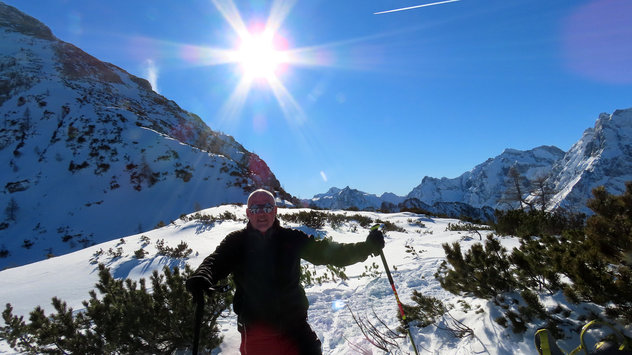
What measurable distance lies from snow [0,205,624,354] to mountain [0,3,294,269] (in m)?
15.4

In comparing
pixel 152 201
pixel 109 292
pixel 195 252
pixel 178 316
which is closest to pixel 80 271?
pixel 195 252

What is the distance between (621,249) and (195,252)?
32.7 ft

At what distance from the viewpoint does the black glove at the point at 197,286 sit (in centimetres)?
228

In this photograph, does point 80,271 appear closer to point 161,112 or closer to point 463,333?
point 463,333

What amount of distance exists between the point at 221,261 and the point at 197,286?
0.38m

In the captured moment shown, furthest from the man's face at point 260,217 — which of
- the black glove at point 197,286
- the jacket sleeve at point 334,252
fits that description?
the black glove at point 197,286

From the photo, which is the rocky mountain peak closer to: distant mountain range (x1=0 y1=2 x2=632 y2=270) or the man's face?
distant mountain range (x1=0 y1=2 x2=632 y2=270)

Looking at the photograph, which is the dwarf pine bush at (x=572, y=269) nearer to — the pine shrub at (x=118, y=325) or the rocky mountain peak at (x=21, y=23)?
the pine shrub at (x=118, y=325)

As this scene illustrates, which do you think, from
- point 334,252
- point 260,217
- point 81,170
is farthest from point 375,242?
point 81,170

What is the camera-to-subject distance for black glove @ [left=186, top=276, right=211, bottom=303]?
7.48 ft

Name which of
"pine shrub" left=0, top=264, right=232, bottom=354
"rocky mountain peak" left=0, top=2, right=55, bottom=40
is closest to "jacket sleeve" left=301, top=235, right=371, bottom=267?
"pine shrub" left=0, top=264, right=232, bottom=354

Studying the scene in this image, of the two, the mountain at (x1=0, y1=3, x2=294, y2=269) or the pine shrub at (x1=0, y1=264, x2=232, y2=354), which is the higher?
the mountain at (x1=0, y1=3, x2=294, y2=269)

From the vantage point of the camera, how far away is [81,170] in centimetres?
3425

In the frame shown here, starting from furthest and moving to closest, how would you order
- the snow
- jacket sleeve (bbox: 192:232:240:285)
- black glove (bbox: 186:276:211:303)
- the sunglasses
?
the snow < the sunglasses < jacket sleeve (bbox: 192:232:240:285) < black glove (bbox: 186:276:211:303)
